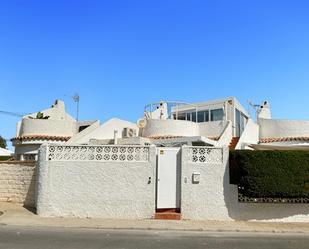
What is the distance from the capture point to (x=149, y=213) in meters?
16.0

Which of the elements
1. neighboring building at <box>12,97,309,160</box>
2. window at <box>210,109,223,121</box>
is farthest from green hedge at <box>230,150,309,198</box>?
window at <box>210,109,223,121</box>

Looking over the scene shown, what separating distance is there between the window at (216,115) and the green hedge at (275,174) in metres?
14.9

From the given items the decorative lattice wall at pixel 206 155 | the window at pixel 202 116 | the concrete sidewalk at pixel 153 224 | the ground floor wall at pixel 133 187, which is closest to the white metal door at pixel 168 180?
the ground floor wall at pixel 133 187

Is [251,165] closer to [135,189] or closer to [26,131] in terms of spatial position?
[135,189]

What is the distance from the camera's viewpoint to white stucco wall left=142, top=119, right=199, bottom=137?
2723cm

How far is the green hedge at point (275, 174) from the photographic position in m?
15.6

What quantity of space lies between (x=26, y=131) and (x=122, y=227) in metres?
17.3

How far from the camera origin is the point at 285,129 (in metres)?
28.1

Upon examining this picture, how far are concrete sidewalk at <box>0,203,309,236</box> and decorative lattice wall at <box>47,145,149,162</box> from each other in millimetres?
2275

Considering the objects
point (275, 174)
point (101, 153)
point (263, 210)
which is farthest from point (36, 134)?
point (275, 174)

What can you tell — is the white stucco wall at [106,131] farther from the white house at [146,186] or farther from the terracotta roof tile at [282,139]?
the white house at [146,186]

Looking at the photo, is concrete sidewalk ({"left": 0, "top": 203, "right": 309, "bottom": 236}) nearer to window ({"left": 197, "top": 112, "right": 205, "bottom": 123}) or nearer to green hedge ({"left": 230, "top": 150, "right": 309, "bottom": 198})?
green hedge ({"left": 230, "top": 150, "right": 309, "bottom": 198})

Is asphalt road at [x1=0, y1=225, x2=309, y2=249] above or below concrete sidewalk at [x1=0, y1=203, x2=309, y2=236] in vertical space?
below

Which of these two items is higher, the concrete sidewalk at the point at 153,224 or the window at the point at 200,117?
the window at the point at 200,117
